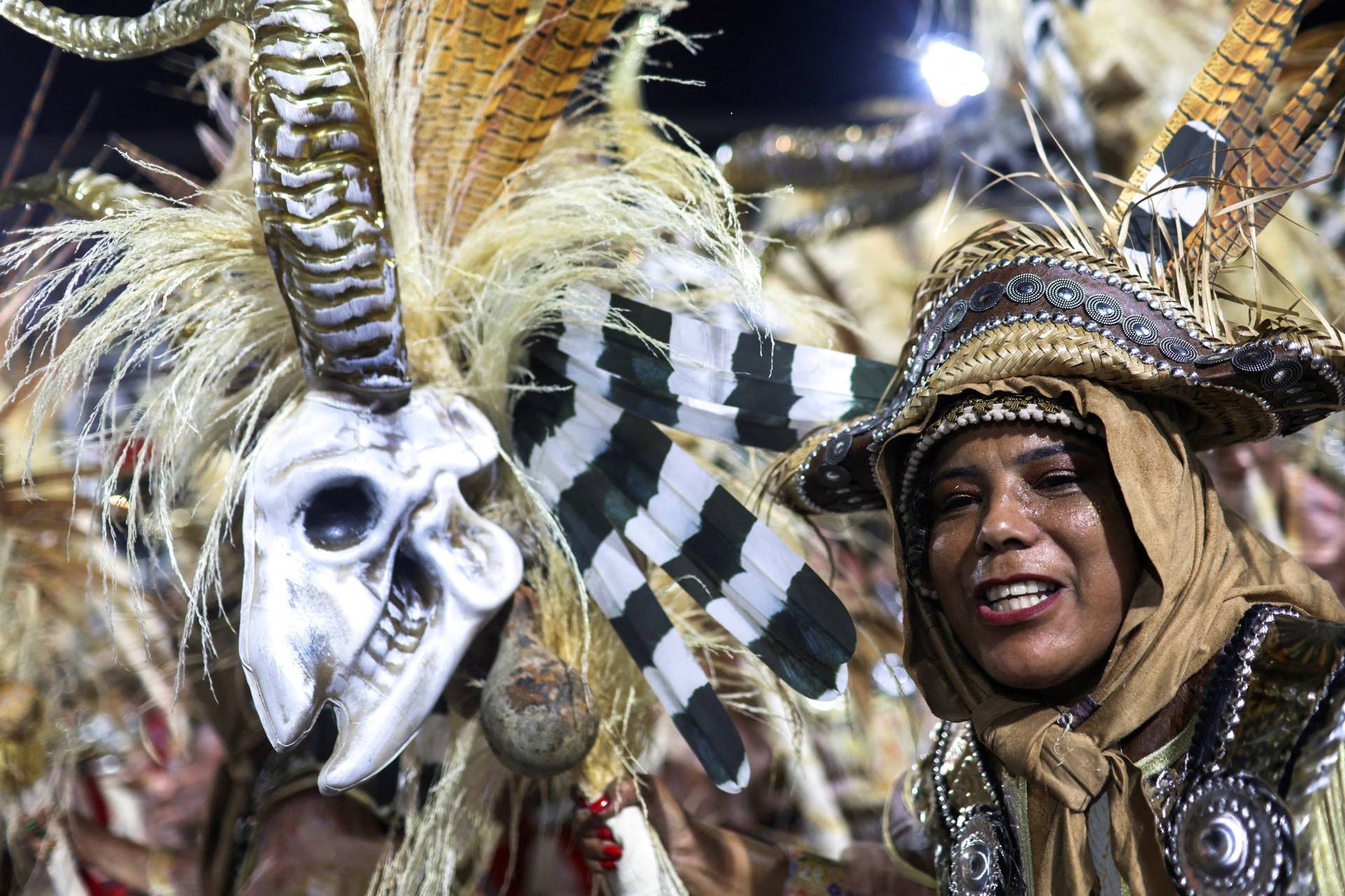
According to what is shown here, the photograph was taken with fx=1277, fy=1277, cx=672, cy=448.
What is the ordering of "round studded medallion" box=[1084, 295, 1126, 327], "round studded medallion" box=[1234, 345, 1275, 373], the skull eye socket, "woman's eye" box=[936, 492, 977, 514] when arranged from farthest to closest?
the skull eye socket, "woman's eye" box=[936, 492, 977, 514], "round studded medallion" box=[1084, 295, 1126, 327], "round studded medallion" box=[1234, 345, 1275, 373]

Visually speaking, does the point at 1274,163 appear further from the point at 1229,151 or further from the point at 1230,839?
the point at 1230,839

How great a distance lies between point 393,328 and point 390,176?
0.29m

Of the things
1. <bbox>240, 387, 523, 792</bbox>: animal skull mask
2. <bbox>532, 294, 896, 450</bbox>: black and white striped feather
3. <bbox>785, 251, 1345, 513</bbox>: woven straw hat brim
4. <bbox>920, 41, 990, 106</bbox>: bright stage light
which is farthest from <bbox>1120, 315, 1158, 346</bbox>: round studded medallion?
<bbox>920, 41, 990, 106</bbox>: bright stage light

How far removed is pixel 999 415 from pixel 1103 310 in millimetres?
177

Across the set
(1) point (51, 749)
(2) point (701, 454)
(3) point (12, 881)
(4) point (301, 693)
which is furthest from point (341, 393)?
(3) point (12, 881)

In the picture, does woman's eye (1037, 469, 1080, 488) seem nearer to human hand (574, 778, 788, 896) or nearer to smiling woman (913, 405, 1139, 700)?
smiling woman (913, 405, 1139, 700)

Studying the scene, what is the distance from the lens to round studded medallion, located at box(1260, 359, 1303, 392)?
4.72 feet

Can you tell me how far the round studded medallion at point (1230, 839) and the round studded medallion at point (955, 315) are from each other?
0.63 meters

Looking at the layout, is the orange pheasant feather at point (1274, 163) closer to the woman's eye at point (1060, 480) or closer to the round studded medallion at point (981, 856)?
the woman's eye at point (1060, 480)

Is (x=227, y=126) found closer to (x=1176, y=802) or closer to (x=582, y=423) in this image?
(x=582, y=423)

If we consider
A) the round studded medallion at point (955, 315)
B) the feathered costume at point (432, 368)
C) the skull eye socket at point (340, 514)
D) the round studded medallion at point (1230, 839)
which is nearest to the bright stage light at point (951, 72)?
the feathered costume at point (432, 368)

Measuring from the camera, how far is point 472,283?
201cm

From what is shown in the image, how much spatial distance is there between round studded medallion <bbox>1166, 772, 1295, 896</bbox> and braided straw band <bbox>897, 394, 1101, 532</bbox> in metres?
0.44

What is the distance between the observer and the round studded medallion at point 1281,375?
1.44 metres
